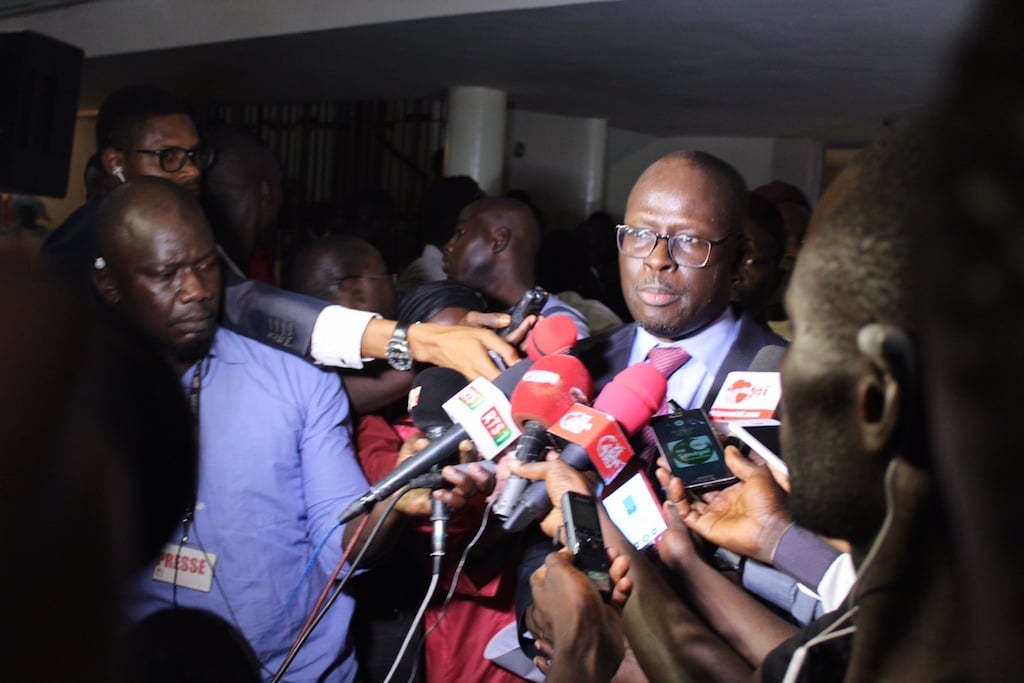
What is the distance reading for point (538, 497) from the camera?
1.68 metres

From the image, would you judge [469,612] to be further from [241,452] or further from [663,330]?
[663,330]

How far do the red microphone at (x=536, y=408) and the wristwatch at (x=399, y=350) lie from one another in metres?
0.65

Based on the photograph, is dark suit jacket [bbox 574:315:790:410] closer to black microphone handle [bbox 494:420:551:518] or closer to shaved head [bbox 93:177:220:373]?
black microphone handle [bbox 494:420:551:518]

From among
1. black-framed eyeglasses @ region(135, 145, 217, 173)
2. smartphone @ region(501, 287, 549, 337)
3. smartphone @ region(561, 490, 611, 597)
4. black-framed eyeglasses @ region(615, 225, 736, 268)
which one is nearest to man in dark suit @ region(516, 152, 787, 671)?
black-framed eyeglasses @ region(615, 225, 736, 268)

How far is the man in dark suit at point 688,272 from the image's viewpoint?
2.14m

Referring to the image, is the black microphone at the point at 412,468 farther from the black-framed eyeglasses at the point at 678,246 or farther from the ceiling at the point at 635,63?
the ceiling at the point at 635,63

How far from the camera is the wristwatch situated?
7.86 feet

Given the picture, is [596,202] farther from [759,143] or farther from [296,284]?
[296,284]

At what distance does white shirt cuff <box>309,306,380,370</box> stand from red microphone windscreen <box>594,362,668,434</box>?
2.70ft

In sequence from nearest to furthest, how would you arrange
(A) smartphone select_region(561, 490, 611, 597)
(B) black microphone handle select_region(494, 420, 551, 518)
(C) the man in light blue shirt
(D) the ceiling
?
(A) smartphone select_region(561, 490, 611, 597)
(B) black microphone handle select_region(494, 420, 551, 518)
(C) the man in light blue shirt
(D) the ceiling

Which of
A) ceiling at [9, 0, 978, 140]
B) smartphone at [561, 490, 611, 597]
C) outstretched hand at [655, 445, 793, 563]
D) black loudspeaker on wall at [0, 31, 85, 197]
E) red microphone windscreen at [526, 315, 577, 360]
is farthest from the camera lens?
ceiling at [9, 0, 978, 140]

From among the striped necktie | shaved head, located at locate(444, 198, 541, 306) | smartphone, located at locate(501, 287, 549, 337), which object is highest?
shaved head, located at locate(444, 198, 541, 306)

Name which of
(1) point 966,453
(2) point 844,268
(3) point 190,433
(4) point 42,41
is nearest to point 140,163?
(4) point 42,41

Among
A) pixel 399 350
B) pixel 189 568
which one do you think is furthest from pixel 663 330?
pixel 189 568
